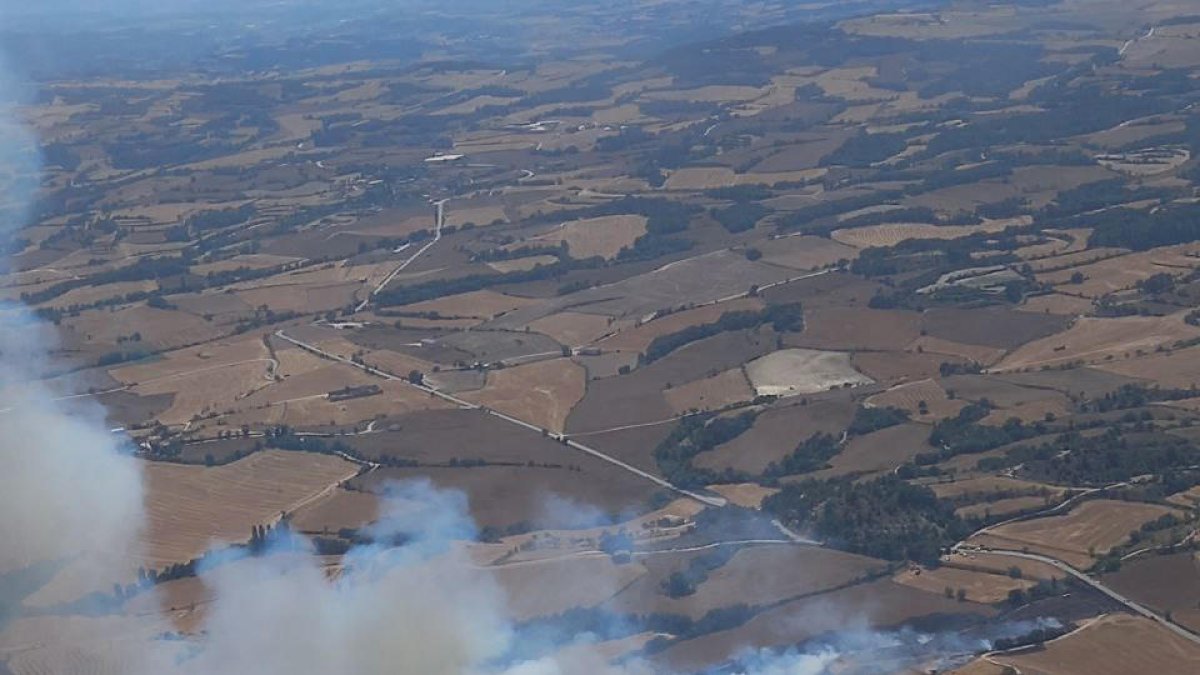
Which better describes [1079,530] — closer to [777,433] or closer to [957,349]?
[777,433]

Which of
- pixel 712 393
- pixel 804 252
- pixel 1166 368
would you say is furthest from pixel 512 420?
pixel 804 252

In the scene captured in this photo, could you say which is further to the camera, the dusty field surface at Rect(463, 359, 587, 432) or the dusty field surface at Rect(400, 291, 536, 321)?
the dusty field surface at Rect(400, 291, 536, 321)

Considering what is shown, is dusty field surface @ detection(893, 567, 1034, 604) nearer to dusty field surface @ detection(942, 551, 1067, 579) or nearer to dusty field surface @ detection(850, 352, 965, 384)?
dusty field surface @ detection(942, 551, 1067, 579)

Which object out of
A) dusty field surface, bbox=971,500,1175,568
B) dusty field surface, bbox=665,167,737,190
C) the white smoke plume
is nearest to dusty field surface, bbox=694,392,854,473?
dusty field surface, bbox=971,500,1175,568

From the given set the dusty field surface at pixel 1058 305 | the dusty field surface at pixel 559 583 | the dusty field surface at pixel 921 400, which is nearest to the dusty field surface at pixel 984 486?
the dusty field surface at pixel 921 400

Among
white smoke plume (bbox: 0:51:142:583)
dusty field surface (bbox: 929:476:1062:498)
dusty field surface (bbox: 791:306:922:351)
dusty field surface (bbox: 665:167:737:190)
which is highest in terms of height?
white smoke plume (bbox: 0:51:142:583)

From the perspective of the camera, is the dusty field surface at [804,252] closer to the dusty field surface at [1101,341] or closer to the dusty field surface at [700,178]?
the dusty field surface at [700,178]
